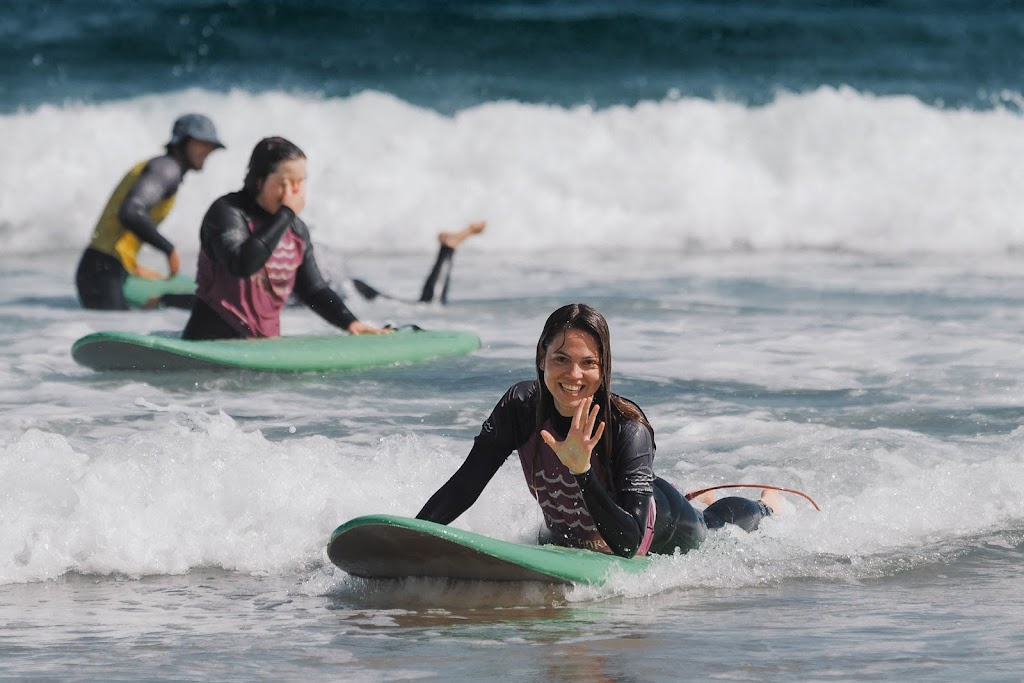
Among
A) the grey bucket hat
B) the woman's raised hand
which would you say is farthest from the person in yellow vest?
the woman's raised hand

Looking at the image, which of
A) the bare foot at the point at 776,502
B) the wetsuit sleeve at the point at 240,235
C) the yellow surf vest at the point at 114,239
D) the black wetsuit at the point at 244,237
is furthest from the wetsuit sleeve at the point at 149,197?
the bare foot at the point at 776,502

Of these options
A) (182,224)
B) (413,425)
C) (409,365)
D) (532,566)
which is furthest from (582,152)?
(532,566)

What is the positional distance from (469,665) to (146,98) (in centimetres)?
1711

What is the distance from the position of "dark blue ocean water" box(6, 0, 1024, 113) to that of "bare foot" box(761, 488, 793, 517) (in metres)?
14.6

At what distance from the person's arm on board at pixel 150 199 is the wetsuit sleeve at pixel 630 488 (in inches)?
237

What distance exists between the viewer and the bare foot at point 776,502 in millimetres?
5844

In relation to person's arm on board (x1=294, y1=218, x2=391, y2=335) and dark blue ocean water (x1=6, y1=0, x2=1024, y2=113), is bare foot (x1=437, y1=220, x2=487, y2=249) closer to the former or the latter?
person's arm on board (x1=294, y1=218, x2=391, y2=335)

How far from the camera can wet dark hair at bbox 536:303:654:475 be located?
4711 millimetres

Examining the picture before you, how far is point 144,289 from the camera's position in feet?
37.0

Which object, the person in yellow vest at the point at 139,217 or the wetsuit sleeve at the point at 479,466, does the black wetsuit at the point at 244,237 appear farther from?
the wetsuit sleeve at the point at 479,466

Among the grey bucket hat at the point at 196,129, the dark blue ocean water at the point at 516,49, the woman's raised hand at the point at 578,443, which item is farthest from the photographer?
the dark blue ocean water at the point at 516,49

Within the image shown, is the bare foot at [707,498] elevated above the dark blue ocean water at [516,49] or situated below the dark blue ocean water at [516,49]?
below

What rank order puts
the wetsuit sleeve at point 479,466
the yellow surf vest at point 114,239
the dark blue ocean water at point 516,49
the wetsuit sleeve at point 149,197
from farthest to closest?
the dark blue ocean water at point 516,49 → the yellow surf vest at point 114,239 → the wetsuit sleeve at point 149,197 → the wetsuit sleeve at point 479,466

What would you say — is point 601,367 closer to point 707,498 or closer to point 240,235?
point 707,498
